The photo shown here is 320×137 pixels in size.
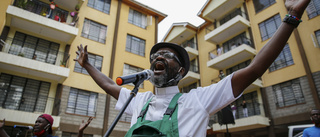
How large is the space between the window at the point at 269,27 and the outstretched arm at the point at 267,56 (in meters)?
16.7

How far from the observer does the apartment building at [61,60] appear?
494 inches

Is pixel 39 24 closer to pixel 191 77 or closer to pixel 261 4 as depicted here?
pixel 191 77

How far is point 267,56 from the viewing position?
1.70 metres

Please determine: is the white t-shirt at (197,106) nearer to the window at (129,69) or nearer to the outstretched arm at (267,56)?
the outstretched arm at (267,56)

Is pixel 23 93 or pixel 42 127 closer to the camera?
pixel 42 127

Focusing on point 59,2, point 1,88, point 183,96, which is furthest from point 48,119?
point 59,2

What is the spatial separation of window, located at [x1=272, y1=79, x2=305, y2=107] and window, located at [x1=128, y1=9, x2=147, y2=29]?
12283mm

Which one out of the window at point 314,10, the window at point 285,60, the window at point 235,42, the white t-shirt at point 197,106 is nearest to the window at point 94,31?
the window at point 235,42

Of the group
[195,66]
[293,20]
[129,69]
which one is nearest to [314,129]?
[293,20]

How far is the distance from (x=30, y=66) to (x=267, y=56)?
13.6 m

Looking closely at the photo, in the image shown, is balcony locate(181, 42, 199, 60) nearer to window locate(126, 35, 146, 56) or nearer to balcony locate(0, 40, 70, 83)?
window locate(126, 35, 146, 56)

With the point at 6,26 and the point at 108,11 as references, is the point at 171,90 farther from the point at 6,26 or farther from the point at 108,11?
the point at 108,11

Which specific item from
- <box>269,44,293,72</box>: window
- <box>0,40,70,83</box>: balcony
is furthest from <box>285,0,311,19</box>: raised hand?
<box>269,44,293,72</box>: window

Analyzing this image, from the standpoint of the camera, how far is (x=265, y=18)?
17562 mm
